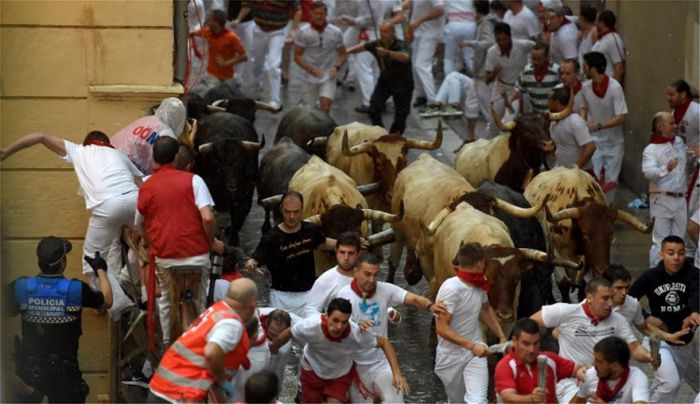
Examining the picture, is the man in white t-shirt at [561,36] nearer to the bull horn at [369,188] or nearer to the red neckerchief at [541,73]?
the red neckerchief at [541,73]

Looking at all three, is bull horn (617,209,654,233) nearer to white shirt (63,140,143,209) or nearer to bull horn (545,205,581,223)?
bull horn (545,205,581,223)

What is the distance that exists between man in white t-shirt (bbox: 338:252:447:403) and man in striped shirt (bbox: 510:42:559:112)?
8.74 metres

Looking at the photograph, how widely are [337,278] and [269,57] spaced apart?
12.9 m

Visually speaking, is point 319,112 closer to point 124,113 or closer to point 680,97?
point 680,97

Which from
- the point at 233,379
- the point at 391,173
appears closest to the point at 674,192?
the point at 391,173

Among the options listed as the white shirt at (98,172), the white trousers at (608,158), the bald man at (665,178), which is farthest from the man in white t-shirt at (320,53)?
the white shirt at (98,172)

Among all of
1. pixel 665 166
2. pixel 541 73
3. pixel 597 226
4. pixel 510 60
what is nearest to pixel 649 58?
pixel 541 73

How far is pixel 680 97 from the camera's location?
17.9 m

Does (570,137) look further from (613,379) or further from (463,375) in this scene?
(613,379)

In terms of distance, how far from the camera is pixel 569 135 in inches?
745

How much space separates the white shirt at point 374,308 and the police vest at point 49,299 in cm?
194

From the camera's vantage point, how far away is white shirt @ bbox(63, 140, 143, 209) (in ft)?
43.2

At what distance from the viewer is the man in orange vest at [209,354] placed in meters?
10.6

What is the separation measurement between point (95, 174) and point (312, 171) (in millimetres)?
4582
